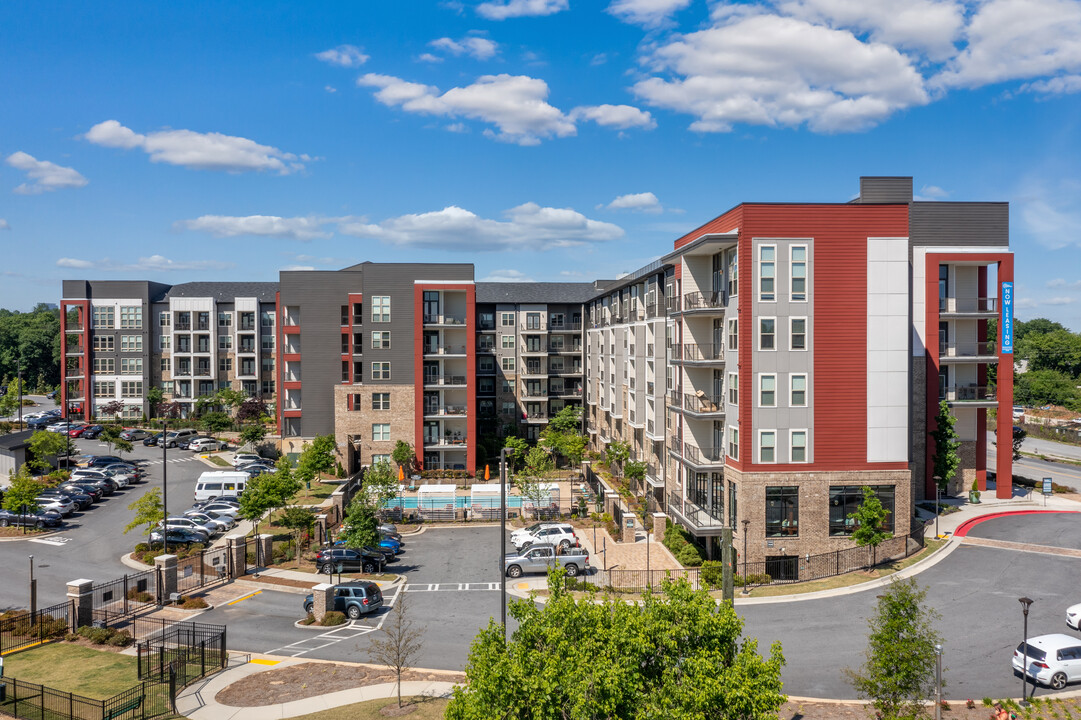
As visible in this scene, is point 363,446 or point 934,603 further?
point 363,446

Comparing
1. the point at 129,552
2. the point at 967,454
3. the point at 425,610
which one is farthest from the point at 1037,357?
the point at 129,552

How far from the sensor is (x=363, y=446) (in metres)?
61.8

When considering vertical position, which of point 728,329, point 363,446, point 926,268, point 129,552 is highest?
point 926,268

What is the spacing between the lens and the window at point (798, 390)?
116 feet

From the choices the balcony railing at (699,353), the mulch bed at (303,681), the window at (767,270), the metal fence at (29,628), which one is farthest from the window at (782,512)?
the metal fence at (29,628)

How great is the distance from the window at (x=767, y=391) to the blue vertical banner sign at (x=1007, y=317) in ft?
76.4

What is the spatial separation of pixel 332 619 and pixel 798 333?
26.8m

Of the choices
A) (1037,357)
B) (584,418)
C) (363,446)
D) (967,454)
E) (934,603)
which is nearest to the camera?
(934,603)

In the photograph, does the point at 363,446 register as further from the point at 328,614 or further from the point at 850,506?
the point at 850,506

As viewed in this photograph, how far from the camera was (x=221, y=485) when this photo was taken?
55.8 meters

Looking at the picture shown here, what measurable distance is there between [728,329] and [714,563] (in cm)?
1253

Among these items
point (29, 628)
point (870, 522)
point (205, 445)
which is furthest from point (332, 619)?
point (205, 445)

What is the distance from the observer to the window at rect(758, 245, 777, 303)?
3505 cm

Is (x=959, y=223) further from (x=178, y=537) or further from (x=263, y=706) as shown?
(x=178, y=537)
